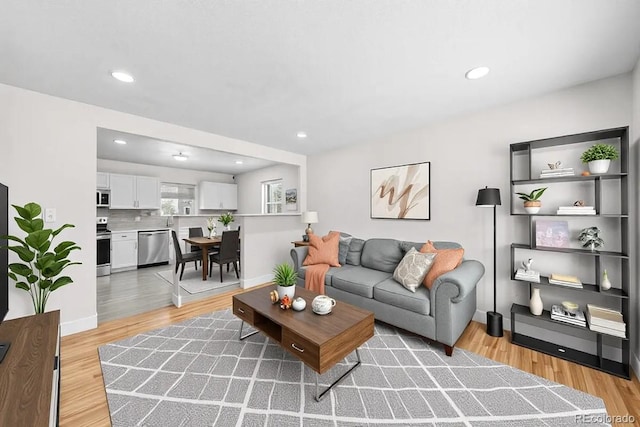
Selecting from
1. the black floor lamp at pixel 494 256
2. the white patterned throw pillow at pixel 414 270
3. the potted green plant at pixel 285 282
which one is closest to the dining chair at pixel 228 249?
the potted green plant at pixel 285 282

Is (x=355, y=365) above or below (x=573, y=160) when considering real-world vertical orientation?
below

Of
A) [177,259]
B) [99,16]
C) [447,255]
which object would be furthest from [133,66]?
[447,255]

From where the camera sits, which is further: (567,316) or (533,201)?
(533,201)

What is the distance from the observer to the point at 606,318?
2.06m

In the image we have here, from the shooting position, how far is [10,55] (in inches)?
74.7

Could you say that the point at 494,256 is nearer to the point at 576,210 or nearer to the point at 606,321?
the point at 576,210

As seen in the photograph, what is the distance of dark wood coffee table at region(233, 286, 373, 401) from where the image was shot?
5.40 feet

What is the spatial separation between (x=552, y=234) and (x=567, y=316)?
75 cm

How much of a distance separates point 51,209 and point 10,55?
137 centimetres

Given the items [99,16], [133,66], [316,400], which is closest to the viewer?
[99,16]

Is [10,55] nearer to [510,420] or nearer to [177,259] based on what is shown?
[177,259]

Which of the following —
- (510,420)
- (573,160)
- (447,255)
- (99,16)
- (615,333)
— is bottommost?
(510,420)

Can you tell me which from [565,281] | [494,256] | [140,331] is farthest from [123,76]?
[565,281]

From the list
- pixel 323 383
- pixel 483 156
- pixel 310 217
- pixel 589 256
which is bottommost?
pixel 323 383
